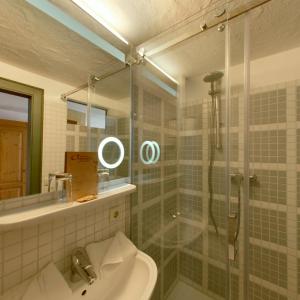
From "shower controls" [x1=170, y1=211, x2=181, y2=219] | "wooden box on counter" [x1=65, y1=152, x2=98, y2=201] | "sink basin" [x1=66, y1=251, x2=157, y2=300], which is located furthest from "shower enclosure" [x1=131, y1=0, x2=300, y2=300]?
"wooden box on counter" [x1=65, y1=152, x2=98, y2=201]

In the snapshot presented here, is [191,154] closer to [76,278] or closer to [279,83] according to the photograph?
[279,83]

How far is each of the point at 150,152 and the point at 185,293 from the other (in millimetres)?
1235

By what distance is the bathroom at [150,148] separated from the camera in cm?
74

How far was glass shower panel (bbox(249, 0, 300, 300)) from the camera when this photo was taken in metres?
1.34

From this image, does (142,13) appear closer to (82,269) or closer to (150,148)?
(150,148)

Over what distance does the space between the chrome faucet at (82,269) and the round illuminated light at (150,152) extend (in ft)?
2.64

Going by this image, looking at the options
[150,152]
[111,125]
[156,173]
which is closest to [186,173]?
[156,173]

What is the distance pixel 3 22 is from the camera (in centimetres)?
71

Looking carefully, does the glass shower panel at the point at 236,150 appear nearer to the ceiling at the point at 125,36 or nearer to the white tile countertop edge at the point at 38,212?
the ceiling at the point at 125,36

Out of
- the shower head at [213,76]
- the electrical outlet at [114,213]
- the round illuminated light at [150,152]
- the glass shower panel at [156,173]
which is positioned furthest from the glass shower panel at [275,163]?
the electrical outlet at [114,213]

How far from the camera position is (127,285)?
3.02 ft

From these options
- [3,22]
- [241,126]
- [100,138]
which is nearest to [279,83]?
[241,126]

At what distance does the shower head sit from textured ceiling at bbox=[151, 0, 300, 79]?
4 cm

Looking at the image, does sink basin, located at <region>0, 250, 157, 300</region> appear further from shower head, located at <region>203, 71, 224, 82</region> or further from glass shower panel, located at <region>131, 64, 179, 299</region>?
shower head, located at <region>203, 71, 224, 82</region>
